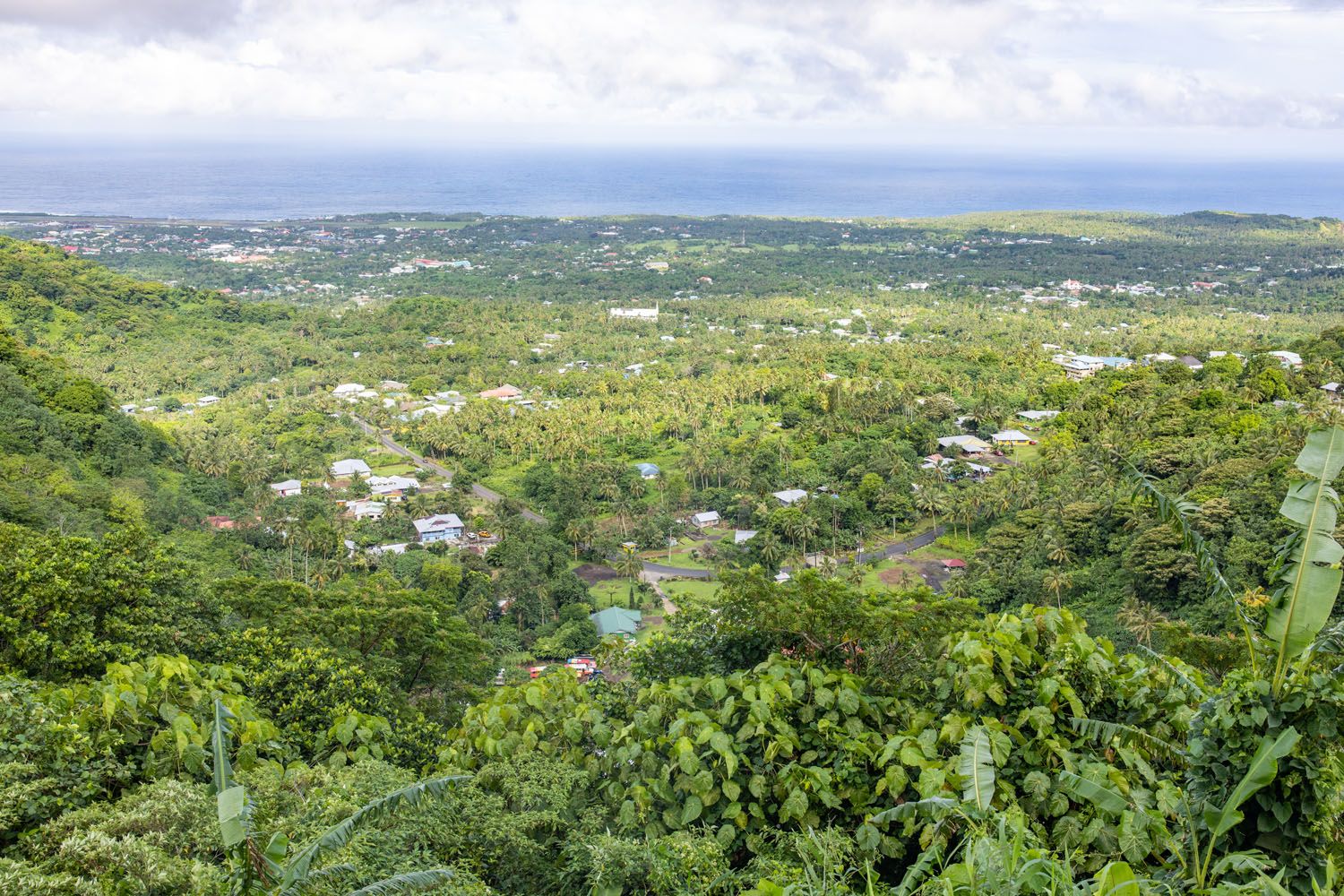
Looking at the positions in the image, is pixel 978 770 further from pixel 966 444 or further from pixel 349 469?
pixel 349 469

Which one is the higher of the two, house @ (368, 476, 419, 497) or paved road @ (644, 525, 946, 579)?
house @ (368, 476, 419, 497)

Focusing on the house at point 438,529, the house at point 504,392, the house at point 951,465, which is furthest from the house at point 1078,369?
the house at point 438,529

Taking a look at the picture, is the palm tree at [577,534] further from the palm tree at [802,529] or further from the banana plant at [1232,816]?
the banana plant at [1232,816]

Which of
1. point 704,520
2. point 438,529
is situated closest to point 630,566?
point 704,520

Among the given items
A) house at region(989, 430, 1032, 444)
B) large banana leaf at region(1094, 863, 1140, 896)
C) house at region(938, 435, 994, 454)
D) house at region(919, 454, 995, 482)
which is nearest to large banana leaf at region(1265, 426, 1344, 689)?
large banana leaf at region(1094, 863, 1140, 896)

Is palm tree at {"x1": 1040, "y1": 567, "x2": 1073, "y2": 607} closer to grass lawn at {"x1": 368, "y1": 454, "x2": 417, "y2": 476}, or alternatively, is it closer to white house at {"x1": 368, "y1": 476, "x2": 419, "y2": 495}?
white house at {"x1": 368, "y1": 476, "x2": 419, "y2": 495}

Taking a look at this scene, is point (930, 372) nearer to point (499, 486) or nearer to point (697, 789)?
point (499, 486)
